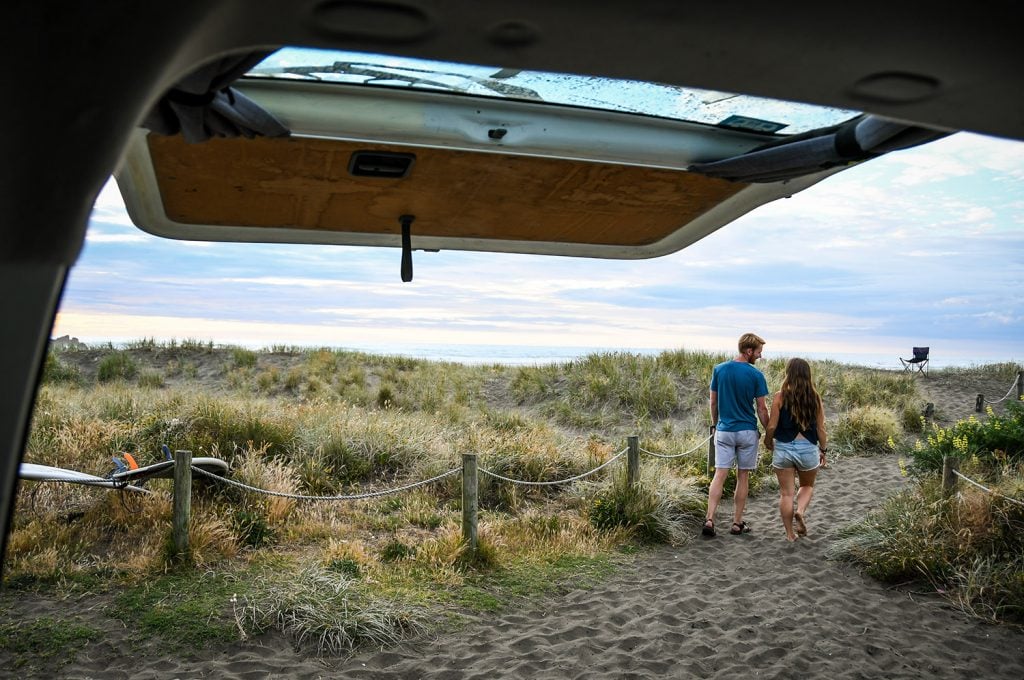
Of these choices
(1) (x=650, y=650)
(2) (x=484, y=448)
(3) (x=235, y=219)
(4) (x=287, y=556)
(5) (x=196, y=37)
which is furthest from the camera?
(2) (x=484, y=448)

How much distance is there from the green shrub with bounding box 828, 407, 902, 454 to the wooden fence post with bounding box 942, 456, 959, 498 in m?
5.74

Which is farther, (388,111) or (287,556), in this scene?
(287,556)

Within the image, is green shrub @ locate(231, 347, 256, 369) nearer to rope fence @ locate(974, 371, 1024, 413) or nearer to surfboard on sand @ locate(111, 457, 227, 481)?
surfboard on sand @ locate(111, 457, 227, 481)

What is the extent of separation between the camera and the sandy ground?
16.0ft

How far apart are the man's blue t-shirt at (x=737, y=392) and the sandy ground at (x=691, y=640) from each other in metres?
1.42

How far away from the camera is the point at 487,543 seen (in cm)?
691

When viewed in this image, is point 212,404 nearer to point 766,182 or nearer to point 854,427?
point 766,182

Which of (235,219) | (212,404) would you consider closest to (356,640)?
(235,219)

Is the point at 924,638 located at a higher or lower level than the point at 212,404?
lower

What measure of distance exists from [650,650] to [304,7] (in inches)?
209

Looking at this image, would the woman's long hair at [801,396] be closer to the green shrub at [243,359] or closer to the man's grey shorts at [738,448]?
the man's grey shorts at [738,448]

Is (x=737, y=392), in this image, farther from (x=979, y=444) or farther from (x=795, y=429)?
(x=979, y=444)

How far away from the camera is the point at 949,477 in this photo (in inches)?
281

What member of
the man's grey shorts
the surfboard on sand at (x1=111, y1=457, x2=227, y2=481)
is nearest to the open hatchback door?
the surfboard on sand at (x1=111, y1=457, x2=227, y2=481)
